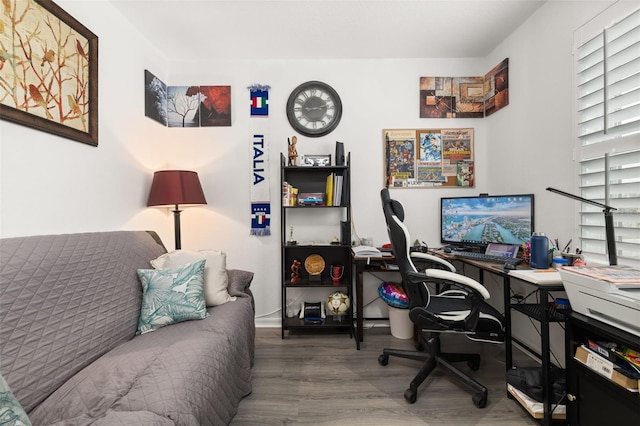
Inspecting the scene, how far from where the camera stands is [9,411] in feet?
2.66

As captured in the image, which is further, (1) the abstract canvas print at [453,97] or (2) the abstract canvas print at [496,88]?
(1) the abstract canvas print at [453,97]

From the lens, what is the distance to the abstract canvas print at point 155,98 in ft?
7.99

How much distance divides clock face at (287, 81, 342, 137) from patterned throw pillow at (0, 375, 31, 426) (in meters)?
2.48

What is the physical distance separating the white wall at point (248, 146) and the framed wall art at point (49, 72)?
0.08 meters

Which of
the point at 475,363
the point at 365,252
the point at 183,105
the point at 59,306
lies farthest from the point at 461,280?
the point at 183,105

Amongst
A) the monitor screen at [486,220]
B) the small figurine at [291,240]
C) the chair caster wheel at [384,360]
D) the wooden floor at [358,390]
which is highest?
the monitor screen at [486,220]

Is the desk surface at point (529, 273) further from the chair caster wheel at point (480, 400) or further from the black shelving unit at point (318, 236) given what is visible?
the black shelving unit at point (318, 236)

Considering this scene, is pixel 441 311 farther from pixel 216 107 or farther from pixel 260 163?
pixel 216 107

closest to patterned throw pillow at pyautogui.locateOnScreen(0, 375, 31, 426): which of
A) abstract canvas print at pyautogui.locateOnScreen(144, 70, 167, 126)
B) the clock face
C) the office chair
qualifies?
the office chair

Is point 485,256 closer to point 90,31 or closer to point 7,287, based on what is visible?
point 7,287

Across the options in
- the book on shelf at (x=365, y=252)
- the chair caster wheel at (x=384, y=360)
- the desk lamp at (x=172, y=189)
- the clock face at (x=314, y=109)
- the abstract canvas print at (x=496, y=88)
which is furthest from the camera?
the clock face at (x=314, y=109)

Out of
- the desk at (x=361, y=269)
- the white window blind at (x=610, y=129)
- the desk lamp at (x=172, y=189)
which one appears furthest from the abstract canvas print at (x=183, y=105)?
the white window blind at (x=610, y=129)

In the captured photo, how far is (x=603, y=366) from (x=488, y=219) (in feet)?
4.09

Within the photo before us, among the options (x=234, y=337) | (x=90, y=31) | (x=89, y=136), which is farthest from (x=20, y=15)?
(x=234, y=337)
